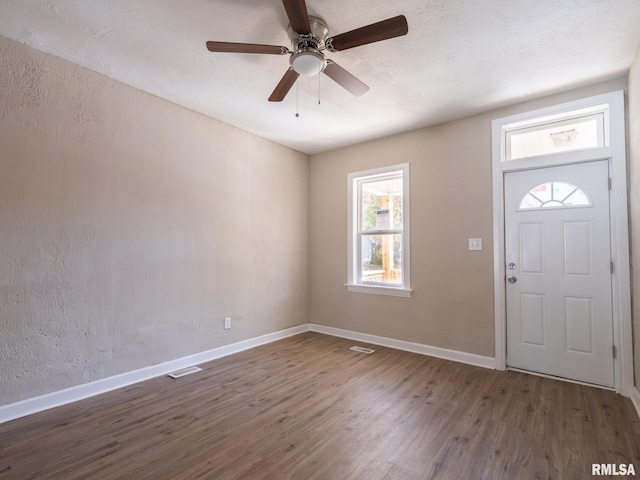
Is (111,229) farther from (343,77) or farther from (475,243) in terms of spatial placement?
(475,243)

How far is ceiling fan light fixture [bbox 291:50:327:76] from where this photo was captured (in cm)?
203

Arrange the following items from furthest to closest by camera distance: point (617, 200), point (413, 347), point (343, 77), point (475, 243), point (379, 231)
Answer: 1. point (379, 231)
2. point (413, 347)
3. point (475, 243)
4. point (617, 200)
5. point (343, 77)

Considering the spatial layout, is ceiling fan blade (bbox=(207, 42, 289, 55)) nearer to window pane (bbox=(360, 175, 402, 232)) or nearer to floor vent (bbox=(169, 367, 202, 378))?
window pane (bbox=(360, 175, 402, 232))

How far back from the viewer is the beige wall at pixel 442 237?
11.1ft

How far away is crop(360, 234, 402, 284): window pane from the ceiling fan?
2.40 metres

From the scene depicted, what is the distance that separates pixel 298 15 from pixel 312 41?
0.85 ft

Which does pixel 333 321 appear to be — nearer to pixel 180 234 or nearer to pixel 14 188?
pixel 180 234

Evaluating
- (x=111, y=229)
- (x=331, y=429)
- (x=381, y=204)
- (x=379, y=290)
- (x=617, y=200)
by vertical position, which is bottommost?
(x=331, y=429)

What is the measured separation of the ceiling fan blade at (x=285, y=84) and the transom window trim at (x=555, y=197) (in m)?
2.55

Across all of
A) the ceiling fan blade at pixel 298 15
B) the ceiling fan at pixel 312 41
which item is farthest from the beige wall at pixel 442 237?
the ceiling fan blade at pixel 298 15

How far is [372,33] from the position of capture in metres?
1.84

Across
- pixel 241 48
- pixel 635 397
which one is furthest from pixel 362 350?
pixel 241 48

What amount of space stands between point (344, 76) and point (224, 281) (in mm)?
2571

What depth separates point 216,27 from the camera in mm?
2148
